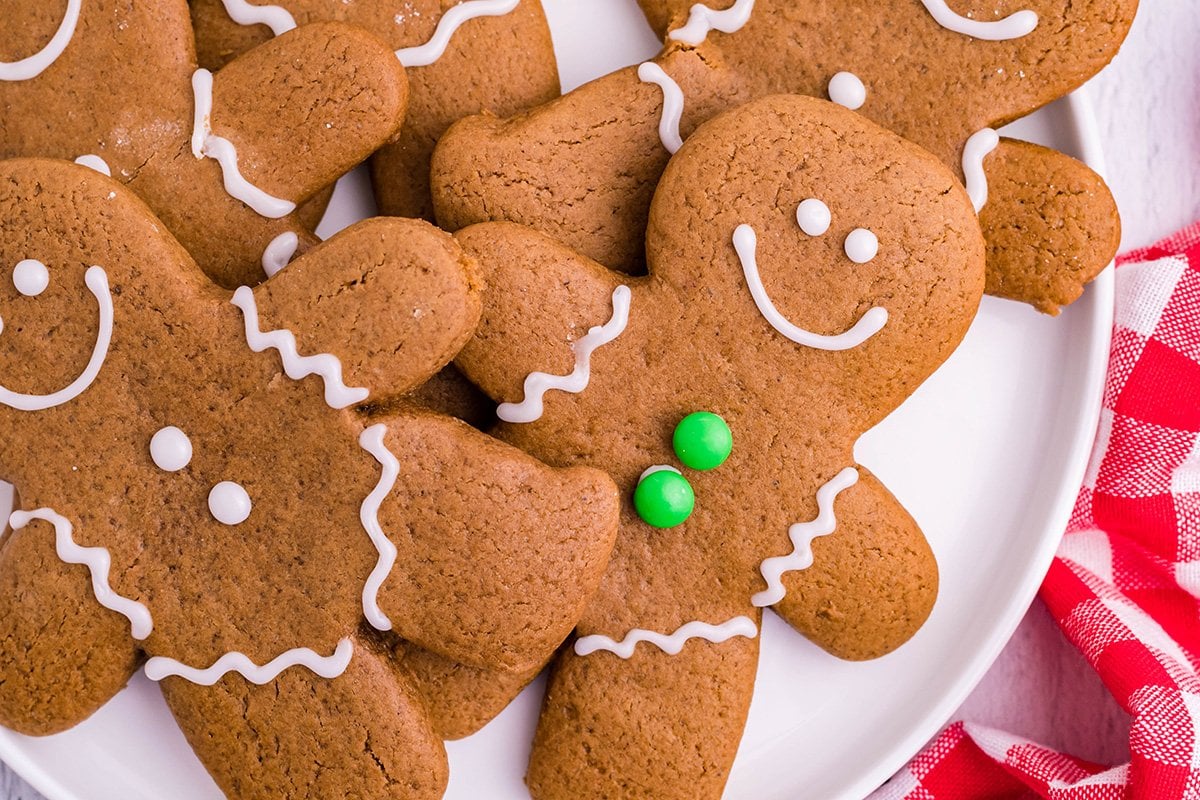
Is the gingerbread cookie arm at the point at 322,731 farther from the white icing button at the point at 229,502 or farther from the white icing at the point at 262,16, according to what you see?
the white icing at the point at 262,16

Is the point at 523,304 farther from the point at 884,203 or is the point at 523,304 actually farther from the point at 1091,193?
the point at 1091,193

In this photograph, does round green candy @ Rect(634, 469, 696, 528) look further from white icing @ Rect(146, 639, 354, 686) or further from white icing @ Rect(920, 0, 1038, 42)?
white icing @ Rect(920, 0, 1038, 42)

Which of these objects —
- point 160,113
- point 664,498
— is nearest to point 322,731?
point 664,498

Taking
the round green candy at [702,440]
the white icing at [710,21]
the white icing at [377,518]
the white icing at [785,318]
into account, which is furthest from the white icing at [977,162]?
the white icing at [377,518]

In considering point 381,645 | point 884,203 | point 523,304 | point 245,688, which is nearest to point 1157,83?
point 884,203

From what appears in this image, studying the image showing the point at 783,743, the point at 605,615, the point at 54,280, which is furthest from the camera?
the point at 783,743

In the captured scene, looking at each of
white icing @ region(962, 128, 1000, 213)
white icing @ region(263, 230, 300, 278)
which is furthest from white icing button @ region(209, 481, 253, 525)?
white icing @ region(962, 128, 1000, 213)
